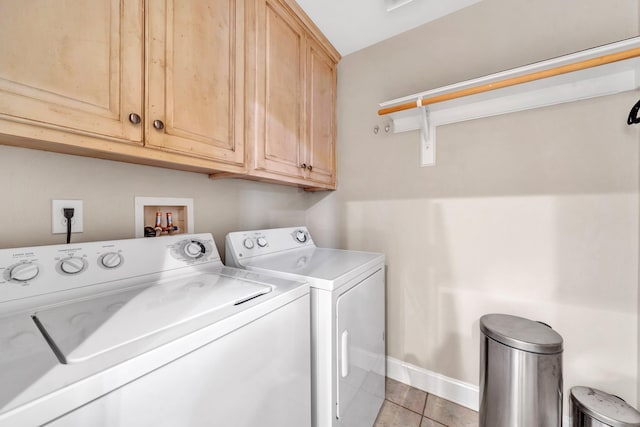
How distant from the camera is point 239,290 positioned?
2.97 feet

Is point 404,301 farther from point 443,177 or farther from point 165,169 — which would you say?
point 165,169

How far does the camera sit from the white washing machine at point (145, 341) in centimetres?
46

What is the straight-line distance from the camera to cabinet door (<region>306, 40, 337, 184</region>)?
174cm

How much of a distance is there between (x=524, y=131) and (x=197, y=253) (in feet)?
6.25

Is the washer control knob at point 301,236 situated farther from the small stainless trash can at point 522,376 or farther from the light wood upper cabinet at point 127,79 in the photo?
the small stainless trash can at point 522,376

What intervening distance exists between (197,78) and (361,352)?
1.52 meters

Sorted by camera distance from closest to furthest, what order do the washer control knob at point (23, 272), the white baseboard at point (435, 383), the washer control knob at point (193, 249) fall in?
1. the washer control knob at point (23, 272)
2. the washer control knob at point (193, 249)
3. the white baseboard at point (435, 383)

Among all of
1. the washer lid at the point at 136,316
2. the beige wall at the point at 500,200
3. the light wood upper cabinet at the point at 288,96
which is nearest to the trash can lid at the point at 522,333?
the beige wall at the point at 500,200

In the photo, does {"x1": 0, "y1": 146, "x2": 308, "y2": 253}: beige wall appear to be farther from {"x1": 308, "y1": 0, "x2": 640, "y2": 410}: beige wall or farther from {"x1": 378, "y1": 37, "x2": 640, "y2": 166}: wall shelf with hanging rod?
{"x1": 378, "y1": 37, "x2": 640, "y2": 166}: wall shelf with hanging rod

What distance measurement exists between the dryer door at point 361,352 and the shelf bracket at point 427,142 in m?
0.81

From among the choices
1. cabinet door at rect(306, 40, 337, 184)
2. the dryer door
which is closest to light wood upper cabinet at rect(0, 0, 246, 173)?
cabinet door at rect(306, 40, 337, 184)

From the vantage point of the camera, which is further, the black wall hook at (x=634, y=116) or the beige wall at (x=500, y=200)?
the beige wall at (x=500, y=200)

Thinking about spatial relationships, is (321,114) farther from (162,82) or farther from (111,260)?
(111,260)

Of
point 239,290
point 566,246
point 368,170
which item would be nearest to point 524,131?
point 566,246
